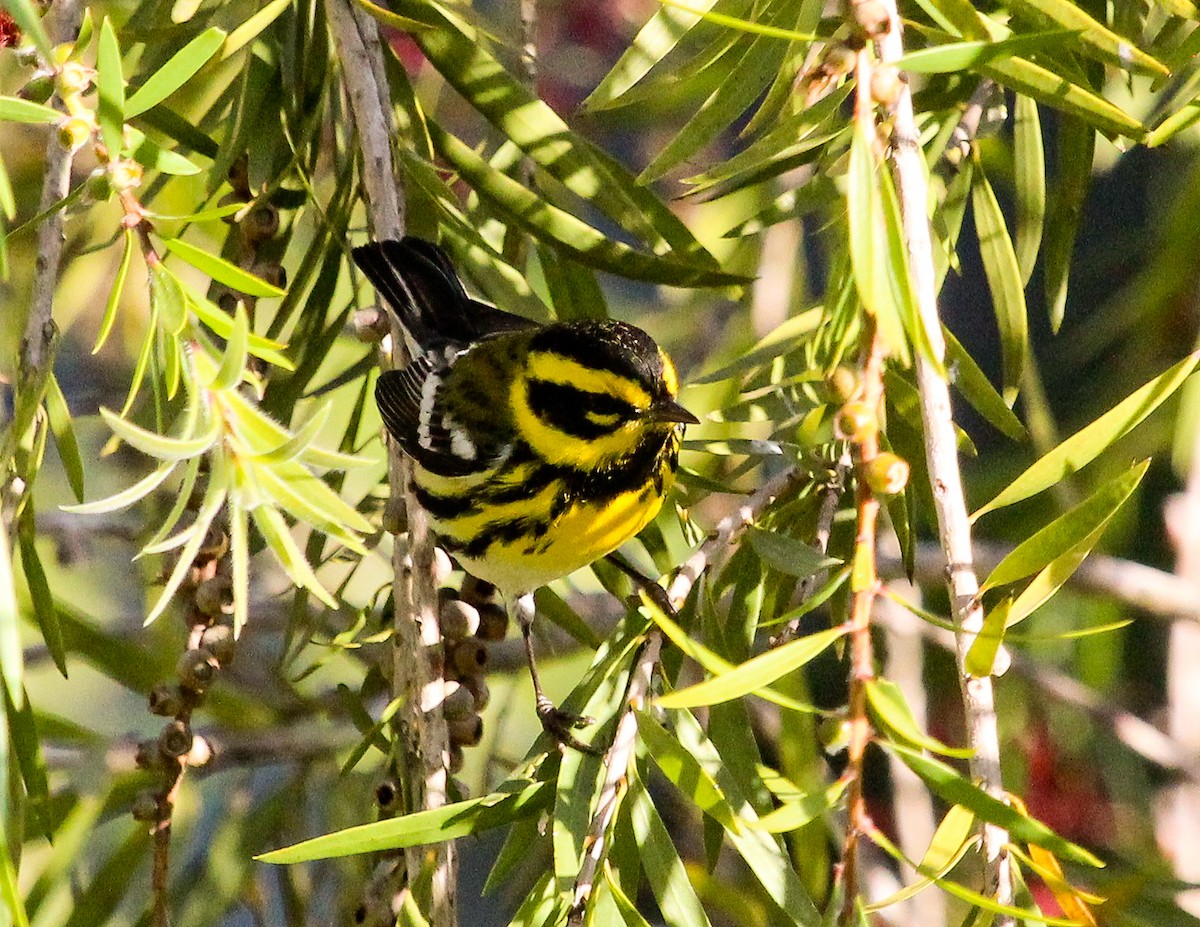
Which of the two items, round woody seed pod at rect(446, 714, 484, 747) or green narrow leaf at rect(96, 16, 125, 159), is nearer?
green narrow leaf at rect(96, 16, 125, 159)

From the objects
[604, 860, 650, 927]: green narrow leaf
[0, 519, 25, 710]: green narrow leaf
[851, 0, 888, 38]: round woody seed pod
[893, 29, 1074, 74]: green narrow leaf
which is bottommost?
[604, 860, 650, 927]: green narrow leaf

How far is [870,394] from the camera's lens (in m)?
0.61

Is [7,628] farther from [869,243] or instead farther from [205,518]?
[869,243]

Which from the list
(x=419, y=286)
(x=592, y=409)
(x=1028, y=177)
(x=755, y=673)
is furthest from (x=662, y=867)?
(x=419, y=286)

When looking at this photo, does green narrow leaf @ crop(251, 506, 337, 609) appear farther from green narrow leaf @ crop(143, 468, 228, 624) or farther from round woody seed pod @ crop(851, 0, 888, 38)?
round woody seed pod @ crop(851, 0, 888, 38)

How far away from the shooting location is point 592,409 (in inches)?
60.4

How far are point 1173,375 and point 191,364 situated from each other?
1.55 feet

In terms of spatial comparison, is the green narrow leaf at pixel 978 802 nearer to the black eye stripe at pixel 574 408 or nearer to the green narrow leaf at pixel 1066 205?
the green narrow leaf at pixel 1066 205

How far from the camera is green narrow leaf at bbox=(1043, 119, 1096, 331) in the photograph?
3.36 ft

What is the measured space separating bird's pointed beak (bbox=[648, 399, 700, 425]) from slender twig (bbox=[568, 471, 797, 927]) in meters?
0.30

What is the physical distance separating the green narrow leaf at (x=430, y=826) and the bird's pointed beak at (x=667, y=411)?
549 millimetres

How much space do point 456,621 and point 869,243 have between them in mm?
563

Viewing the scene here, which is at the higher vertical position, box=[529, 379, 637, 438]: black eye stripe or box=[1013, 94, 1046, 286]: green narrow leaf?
box=[1013, 94, 1046, 286]: green narrow leaf

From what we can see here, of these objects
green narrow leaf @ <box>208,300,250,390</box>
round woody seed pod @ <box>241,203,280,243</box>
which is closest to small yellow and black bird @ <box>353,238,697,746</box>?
round woody seed pod @ <box>241,203,280,243</box>
